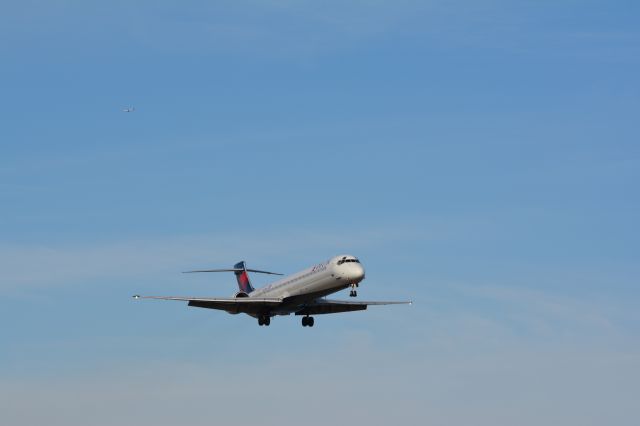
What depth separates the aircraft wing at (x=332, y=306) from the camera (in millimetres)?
124000

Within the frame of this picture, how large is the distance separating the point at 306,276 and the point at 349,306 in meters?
11.3

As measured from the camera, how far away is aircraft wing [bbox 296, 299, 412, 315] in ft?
407

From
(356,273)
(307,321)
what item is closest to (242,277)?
(307,321)

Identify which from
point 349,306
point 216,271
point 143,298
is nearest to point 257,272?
point 216,271

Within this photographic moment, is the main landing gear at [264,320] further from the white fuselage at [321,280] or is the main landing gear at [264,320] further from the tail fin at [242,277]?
the tail fin at [242,277]

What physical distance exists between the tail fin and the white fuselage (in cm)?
1656

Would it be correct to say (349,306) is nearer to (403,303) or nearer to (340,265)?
(403,303)

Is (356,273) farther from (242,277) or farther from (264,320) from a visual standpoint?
(242,277)

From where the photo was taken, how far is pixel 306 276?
384 ft

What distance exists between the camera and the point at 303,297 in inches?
4648

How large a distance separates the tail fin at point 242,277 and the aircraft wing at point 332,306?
1389cm

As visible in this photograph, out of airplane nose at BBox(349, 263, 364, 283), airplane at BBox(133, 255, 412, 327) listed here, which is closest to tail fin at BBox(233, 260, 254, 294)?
airplane at BBox(133, 255, 412, 327)

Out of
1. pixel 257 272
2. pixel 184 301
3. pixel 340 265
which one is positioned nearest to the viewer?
pixel 340 265

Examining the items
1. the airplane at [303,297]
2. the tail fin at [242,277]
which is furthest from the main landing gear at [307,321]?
the tail fin at [242,277]
